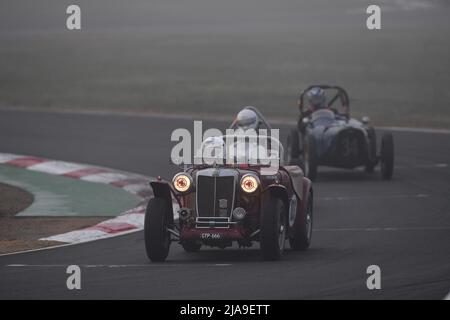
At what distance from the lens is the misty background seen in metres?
34.0

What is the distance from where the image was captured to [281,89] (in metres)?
36.2

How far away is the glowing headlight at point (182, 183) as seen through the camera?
12.4 meters

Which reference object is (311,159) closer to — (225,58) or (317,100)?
(317,100)

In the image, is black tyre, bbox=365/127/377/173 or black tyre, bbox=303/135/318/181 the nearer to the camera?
black tyre, bbox=303/135/318/181

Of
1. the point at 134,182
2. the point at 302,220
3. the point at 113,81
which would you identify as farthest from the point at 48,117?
the point at 302,220

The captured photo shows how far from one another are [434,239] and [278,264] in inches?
105

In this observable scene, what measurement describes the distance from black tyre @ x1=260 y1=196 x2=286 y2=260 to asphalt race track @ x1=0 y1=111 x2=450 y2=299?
0.13 m

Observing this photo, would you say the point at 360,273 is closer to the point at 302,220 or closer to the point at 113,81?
the point at 302,220

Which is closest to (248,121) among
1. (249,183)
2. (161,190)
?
(249,183)

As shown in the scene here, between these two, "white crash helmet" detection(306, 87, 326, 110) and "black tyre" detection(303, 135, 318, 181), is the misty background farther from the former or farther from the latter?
"black tyre" detection(303, 135, 318, 181)

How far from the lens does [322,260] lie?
1234 centimetres

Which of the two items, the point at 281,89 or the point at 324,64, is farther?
the point at 324,64

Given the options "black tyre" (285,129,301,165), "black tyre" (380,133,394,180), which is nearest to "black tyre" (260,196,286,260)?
"black tyre" (380,133,394,180)

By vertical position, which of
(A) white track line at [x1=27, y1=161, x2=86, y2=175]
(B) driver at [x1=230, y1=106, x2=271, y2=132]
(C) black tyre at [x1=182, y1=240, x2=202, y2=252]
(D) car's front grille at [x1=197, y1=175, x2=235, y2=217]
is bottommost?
(A) white track line at [x1=27, y1=161, x2=86, y2=175]
